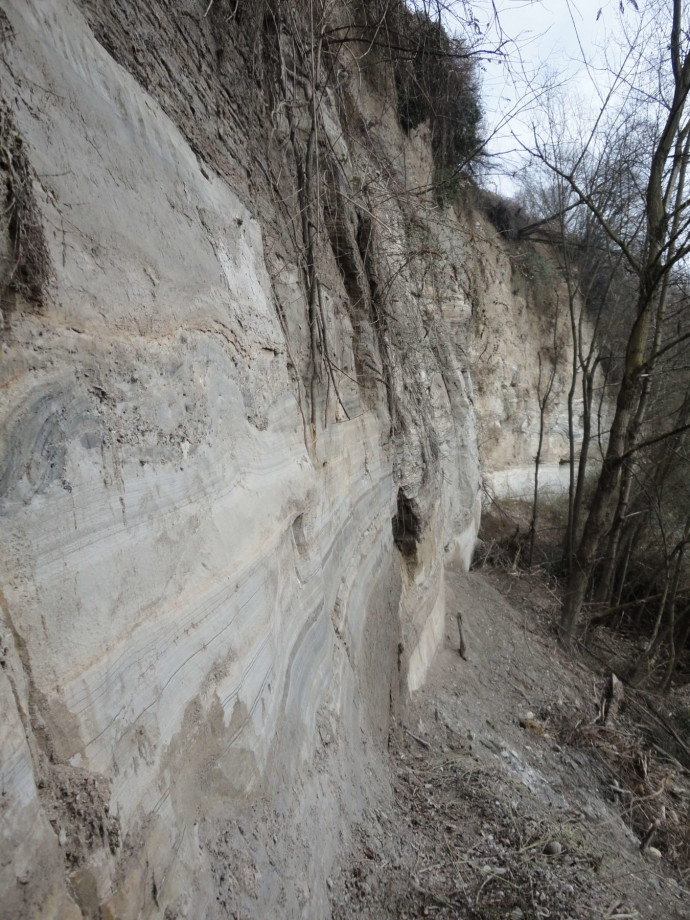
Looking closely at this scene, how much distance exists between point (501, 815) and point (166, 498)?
3079 millimetres

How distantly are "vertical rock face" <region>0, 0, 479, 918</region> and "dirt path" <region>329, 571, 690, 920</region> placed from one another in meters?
0.39

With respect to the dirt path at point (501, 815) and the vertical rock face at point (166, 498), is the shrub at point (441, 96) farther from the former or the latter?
the dirt path at point (501, 815)

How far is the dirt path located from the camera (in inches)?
106

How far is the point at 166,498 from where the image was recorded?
157cm

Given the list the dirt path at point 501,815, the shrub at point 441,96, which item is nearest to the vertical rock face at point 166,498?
the dirt path at point 501,815

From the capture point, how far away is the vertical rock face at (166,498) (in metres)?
1.14

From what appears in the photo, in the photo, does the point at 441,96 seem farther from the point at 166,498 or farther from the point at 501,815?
the point at 501,815

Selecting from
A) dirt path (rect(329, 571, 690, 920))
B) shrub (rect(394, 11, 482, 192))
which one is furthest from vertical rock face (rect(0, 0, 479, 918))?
shrub (rect(394, 11, 482, 192))

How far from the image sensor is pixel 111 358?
1438 mm

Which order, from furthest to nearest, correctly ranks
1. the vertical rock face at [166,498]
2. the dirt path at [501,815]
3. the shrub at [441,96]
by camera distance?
1. the shrub at [441,96]
2. the dirt path at [501,815]
3. the vertical rock face at [166,498]

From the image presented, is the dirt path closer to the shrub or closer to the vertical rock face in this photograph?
the vertical rock face

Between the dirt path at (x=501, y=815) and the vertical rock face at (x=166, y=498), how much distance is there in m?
0.39

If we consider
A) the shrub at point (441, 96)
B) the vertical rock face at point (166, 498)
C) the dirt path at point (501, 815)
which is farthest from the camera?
the shrub at point (441, 96)

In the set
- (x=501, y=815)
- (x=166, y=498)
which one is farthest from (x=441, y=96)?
(x=501, y=815)
